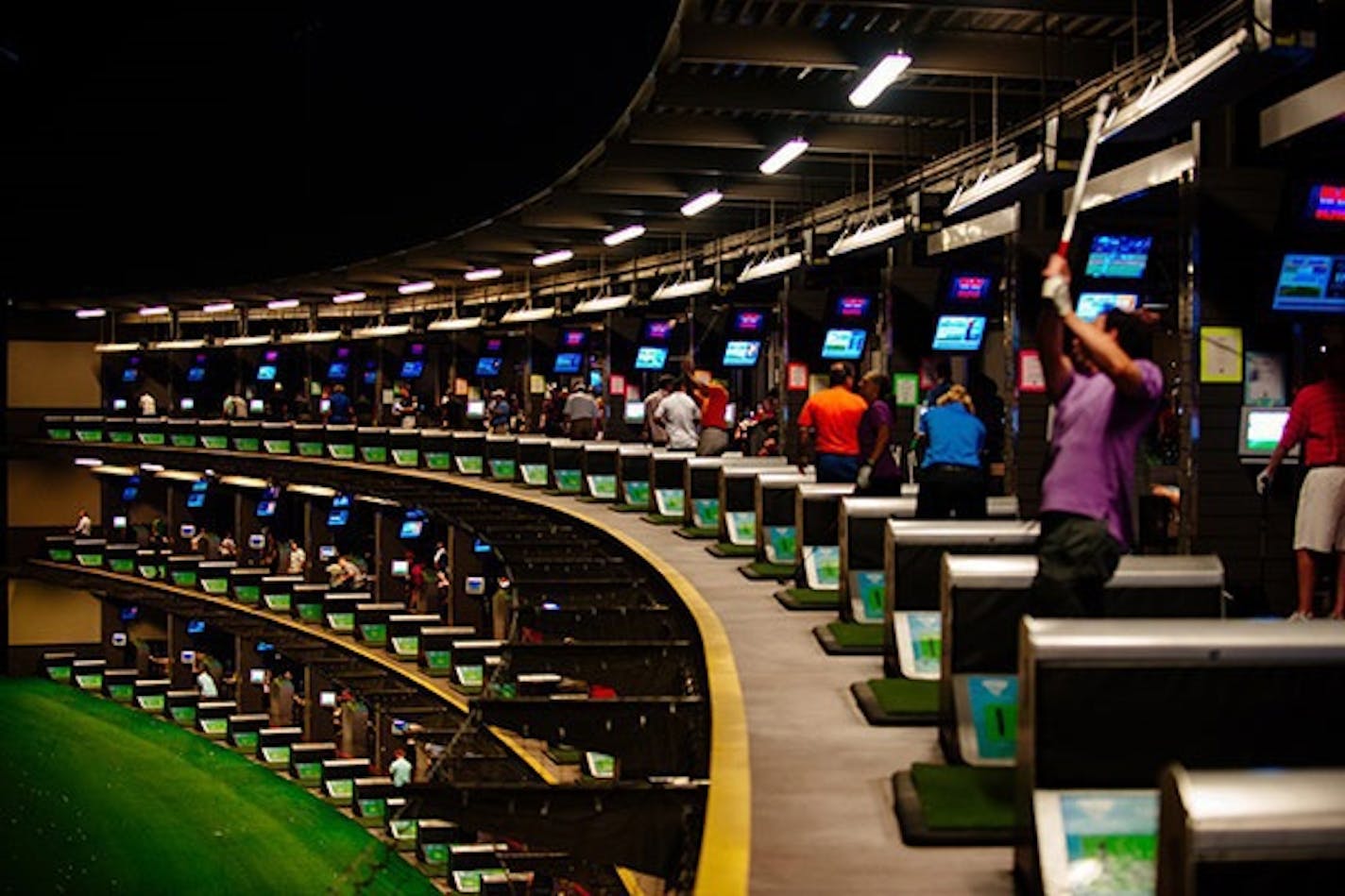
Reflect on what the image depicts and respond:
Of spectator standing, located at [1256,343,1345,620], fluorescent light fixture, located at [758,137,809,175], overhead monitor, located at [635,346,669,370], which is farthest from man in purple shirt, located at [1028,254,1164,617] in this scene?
overhead monitor, located at [635,346,669,370]

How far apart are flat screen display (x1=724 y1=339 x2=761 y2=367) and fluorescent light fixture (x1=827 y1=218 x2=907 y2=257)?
4.54 meters

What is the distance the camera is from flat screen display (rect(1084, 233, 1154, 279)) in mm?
12500

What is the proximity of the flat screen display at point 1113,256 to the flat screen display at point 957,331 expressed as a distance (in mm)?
3653

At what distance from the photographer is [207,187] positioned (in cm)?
2955

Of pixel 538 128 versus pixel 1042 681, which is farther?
pixel 538 128

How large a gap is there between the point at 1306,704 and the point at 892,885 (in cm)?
136

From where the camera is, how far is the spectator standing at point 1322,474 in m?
8.73

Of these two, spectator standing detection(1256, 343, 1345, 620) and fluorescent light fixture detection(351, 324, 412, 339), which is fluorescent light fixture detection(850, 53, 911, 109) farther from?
fluorescent light fixture detection(351, 324, 412, 339)

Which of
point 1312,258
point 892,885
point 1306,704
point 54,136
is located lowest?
point 892,885

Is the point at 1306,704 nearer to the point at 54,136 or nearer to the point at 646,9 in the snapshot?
the point at 646,9

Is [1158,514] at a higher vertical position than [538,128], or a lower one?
lower

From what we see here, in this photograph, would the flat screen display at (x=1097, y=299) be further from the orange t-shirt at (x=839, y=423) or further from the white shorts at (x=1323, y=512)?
the white shorts at (x=1323, y=512)

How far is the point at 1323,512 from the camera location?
8.83 m

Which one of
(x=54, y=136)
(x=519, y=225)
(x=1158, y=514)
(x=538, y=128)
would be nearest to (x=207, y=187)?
(x=54, y=136)
